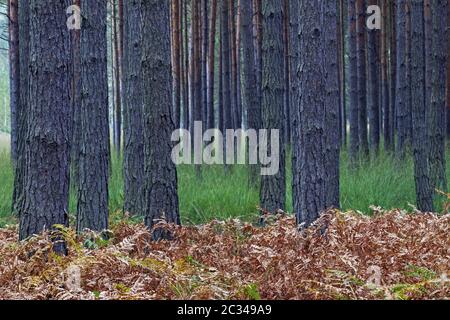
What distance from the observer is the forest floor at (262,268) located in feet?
15.1

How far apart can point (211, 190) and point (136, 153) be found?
5.33 feet

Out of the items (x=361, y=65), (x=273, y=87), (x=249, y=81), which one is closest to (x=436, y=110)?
(x=249, y=81)

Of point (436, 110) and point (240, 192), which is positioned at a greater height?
point (436, 110)

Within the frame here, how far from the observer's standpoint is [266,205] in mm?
8914

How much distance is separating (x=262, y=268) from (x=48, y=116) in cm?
204

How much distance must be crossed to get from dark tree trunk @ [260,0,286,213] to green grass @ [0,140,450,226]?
0.42 metres

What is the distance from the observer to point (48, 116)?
562 cm

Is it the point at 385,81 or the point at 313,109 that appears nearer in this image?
the point at 313,109

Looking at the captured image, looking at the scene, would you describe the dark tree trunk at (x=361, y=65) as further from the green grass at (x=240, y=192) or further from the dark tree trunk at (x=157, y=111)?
the dark tree trunk at (x=157, y=111)

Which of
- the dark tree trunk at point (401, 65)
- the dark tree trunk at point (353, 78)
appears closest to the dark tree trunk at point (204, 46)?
the dark tree trunk at point (353, 78)

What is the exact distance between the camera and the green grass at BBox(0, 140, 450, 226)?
Result: 9.91 metres

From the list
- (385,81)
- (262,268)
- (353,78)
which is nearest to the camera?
(262,268)

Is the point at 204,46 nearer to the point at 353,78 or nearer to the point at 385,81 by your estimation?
the point at 353,78

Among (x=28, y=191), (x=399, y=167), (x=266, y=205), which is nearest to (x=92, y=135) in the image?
(x=28, y=191)
